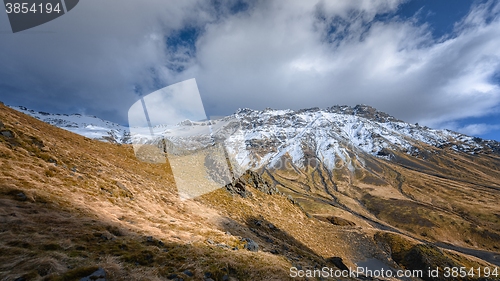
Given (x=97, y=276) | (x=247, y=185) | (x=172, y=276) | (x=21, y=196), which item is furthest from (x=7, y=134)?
(x=247, y=185)

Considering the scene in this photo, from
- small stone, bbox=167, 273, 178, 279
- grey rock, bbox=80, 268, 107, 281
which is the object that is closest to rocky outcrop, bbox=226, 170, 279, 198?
small stone, bbox=167, 273, 178, 279

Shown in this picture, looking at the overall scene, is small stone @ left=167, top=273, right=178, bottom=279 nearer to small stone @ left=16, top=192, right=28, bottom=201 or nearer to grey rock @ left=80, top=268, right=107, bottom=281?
grey rock @ left=80, top=268, right=107, bottom=281

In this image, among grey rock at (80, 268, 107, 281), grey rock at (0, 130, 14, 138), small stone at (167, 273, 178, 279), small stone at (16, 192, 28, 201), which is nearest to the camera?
grey rock at (80, 268, 107, 281)

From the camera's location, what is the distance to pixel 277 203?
151 ft

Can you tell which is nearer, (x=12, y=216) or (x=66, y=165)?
(x=12, y=216)

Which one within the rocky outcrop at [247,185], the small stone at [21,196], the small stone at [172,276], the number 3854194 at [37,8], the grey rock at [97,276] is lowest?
the small stone at [172,276]

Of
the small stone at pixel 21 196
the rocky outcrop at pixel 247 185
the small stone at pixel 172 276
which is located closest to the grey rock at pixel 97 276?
the small stone at pixel 172 276

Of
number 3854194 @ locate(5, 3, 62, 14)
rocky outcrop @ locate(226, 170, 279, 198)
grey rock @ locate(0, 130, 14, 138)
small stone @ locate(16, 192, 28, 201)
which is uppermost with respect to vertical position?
number 3854194 @ locate(5, 3, 62, 14)

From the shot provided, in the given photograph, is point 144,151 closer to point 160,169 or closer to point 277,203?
point 160,169

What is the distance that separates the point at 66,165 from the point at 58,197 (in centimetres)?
675

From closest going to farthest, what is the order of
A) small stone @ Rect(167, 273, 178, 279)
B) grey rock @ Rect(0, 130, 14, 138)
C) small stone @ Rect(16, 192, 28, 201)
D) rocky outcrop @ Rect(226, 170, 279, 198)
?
small stone @ Rect(167, 273, 178, 279) < small stone @ Rect(16, 192, 28, 201) < grey rock @ Rect(0, 130, 14, 138) < rocky outcrop @ Rect(226, 170, 279, 198)

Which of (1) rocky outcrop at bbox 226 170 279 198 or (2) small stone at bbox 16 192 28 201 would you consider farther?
(1) rocky outcrop at bbox 226 170 279 198

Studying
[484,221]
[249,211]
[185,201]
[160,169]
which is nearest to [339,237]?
[249,211]

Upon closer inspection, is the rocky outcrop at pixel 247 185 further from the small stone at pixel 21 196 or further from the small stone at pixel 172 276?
the small stone at pixel 21 196
